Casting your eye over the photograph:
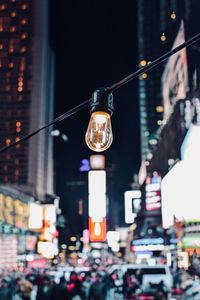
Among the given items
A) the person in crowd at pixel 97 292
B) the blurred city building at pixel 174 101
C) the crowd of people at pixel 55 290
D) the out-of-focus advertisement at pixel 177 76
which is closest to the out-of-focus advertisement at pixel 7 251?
the blurred city building at pixel 174 101

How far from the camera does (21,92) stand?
131 m

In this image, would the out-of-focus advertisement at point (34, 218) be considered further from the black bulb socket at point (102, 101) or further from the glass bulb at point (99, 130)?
the black bulb socket at point (102, 101)

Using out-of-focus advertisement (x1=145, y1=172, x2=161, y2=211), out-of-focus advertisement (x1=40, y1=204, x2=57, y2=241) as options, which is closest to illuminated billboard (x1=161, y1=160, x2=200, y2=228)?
out-of-focus advertisement (x1=145, y1=172, x2=161, y2=211)

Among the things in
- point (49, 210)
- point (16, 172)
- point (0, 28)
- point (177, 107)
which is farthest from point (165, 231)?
point (0, 28)

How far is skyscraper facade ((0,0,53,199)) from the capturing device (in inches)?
5064

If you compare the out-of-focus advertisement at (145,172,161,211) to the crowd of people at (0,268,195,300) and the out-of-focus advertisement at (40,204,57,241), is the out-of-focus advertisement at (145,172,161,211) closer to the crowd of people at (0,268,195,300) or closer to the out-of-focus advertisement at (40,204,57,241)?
the crowd of people at (0,268,195,300)

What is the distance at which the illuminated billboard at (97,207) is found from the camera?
132 feet

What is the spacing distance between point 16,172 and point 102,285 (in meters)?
115

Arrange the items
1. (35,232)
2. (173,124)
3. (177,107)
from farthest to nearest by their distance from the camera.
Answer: (35,232), (173,124), (177,107)

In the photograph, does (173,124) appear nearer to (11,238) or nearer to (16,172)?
(11,238)

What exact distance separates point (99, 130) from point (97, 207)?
37.9m

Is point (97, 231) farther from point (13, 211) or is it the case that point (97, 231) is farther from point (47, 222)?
point (47, 222)

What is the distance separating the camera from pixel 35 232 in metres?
74.1

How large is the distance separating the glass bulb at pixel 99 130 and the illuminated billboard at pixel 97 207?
3571 cm
